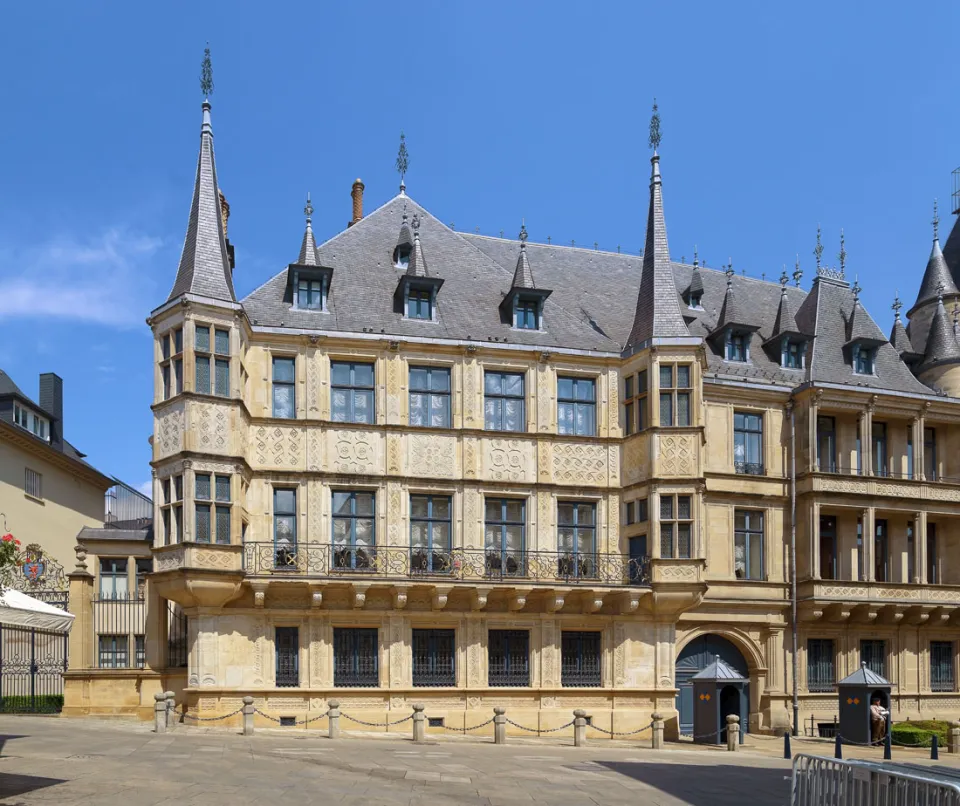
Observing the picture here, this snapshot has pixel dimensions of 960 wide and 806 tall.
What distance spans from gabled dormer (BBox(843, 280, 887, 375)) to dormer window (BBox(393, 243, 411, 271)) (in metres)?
14.5

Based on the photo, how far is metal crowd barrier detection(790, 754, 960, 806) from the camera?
1125 cm

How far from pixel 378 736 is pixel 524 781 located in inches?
327

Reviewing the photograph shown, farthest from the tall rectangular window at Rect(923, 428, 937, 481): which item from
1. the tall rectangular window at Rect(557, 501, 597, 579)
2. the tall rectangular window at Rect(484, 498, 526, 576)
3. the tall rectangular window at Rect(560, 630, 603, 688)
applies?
the tall rectangular window at Rect(484, 498, 526, 576)

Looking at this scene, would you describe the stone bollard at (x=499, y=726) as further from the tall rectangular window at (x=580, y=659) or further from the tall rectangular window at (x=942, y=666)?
the tall rectangular window at (x=942, y=666)

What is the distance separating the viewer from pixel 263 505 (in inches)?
1121

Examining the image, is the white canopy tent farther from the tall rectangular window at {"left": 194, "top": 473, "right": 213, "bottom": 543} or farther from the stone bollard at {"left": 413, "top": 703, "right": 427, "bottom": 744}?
the stone bollard at {"left": 413, "top": 703, "right": 427, "bottom": 744}

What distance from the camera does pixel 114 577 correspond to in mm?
30672

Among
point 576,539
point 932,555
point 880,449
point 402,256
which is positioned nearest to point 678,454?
point 576,539

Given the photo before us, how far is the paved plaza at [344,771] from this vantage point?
656 inches

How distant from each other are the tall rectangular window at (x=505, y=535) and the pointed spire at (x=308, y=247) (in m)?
8.06

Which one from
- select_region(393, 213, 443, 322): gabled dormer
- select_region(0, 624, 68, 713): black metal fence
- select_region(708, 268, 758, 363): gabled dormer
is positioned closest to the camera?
select_region(0, 624, 68, 713): black metal fence

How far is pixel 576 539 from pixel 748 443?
21.5 feet

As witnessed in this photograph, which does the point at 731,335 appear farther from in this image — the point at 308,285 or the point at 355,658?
the point at 355,658

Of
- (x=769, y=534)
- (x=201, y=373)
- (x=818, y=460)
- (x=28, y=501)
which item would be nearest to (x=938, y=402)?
(x=818, y=460)
